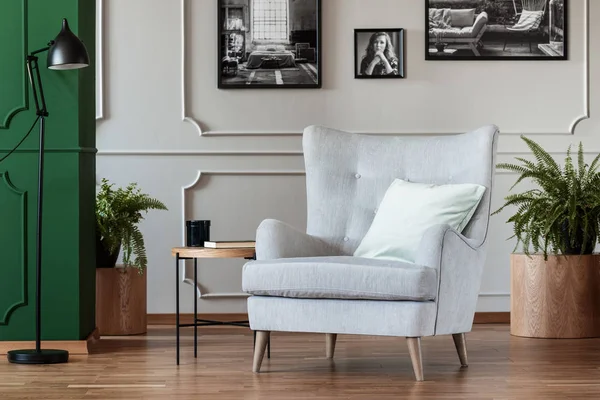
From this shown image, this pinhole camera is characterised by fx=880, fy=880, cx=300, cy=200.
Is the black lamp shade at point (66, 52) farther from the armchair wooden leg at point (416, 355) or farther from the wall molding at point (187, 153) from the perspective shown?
the armchair wooden leg at point (416, 355)

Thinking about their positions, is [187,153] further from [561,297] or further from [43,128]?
[561,297]

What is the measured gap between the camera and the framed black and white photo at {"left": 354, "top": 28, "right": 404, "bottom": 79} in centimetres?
485

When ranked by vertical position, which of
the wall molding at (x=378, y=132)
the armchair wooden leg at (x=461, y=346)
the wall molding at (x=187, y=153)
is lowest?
the armchair wooden leg at (x=461, y=346)

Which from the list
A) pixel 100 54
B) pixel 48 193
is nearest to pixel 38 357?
pixel 48 193

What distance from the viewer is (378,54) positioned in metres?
4.87

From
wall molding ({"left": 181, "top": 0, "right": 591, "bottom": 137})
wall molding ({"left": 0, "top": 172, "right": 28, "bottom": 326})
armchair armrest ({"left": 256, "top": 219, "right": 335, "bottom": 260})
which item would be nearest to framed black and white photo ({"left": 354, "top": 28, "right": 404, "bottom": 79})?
wall molding ({"left": 181, "top": 0, "right": 591, "bottom": 137})

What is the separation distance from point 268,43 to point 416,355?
90.7 inches

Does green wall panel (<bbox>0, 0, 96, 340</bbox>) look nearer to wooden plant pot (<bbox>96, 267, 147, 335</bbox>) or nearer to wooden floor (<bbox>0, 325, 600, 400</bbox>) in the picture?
wooden floor (<bbox>0, 325, 600, 400</bbox>)

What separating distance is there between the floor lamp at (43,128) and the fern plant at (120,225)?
0.69 m

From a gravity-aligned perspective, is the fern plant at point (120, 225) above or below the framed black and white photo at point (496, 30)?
below

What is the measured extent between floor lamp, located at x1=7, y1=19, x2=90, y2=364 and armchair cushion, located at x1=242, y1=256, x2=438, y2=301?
3.00ft

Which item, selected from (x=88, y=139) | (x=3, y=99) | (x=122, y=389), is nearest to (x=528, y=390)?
(x=122, y=389)

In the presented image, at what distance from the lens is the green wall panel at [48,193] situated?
3.72 m

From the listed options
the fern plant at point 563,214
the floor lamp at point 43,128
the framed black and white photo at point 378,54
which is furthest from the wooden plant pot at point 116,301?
the fern plant at point 563,214
